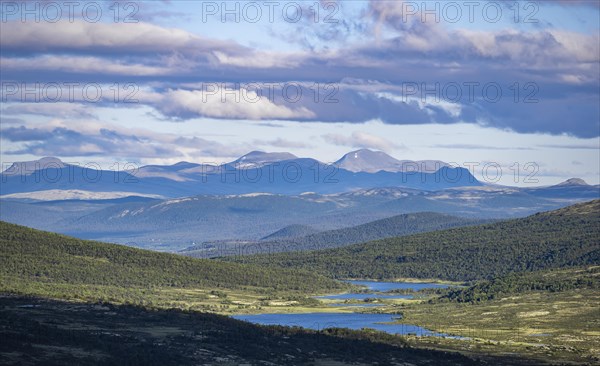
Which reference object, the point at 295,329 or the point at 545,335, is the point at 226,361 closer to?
the point at 295,329

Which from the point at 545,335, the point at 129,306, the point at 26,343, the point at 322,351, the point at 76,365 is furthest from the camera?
the point at 545,335

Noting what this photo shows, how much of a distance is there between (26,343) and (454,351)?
62.5 m

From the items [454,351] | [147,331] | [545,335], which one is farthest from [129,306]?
[545,335]

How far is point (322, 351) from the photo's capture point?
15525 cm

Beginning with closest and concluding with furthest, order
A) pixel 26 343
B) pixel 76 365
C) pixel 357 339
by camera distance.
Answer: pixel 76 365, pixel 26 343, pixel 357 339

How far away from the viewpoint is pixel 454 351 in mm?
169625

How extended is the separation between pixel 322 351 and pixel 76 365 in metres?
39.0

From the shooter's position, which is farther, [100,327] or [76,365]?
[100,327]

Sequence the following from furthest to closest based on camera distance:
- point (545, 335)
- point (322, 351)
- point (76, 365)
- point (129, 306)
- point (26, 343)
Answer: point (545, 335), point (129, 306), point (322, 351), point (26, 343), point (76, 365)

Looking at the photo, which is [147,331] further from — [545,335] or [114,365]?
[545,335]

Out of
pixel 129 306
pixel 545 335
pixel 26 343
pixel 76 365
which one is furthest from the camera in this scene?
pixel 545 335

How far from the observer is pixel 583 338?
7574 inches

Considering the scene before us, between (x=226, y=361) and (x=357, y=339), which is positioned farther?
(x=357, y=339)

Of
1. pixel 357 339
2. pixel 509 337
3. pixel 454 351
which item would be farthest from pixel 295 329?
pixel 509 337
